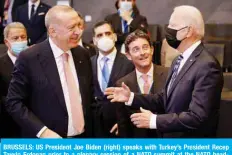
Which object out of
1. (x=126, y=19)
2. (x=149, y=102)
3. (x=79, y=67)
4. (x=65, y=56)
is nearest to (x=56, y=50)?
(x=65, y=56)

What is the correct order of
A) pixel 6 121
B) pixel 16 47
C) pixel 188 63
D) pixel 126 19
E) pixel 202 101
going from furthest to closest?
Answer: pixel 126 19
pixel 16 47
pixel 6 121
pixel 188 63
pixel 202 101

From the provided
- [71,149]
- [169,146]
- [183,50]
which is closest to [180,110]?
[183,50]

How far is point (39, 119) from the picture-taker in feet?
8.41

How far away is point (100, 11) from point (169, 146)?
6592mm

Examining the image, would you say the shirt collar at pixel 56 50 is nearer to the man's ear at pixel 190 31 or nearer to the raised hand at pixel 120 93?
the raised hand at pixel 120 93

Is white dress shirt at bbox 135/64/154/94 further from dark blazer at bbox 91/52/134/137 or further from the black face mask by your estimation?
the black face mask

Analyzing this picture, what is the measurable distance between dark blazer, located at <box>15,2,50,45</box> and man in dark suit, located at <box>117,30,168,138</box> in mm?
3807

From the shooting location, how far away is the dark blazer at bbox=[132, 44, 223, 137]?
2.28 m

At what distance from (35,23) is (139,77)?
399 centimetres

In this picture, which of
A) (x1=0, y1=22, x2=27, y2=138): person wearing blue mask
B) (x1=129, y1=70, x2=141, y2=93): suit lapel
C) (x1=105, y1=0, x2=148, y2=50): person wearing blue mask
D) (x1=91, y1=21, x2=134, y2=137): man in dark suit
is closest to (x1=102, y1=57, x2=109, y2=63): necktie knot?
(x1=91, y1=21, x2=134, y2=137): man in dark suit

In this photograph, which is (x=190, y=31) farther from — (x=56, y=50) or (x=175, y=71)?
(x=56, y=50)

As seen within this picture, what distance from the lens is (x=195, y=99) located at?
2.29 meters

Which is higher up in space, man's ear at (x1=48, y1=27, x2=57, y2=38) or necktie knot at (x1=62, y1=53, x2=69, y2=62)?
man's ear at (x1=48, y1=27, x2=57, y2=38)

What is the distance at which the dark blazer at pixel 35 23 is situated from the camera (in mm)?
6777
